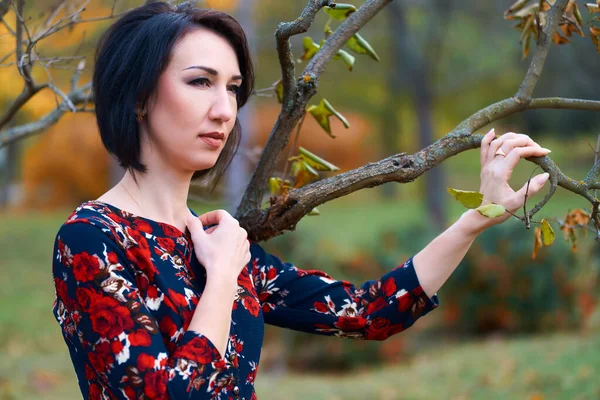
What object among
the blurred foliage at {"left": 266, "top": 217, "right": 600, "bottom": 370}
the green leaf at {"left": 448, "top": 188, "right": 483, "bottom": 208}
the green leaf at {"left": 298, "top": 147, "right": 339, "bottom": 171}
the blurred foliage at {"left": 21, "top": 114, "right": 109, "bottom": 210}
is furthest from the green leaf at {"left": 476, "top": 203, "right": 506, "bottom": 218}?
the blurred foliage at {"left": 21, "top": 114, "right": 109, "bottom": 210}

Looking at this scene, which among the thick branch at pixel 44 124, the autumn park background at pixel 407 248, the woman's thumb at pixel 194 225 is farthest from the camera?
the autumn park background at pixel 407 248

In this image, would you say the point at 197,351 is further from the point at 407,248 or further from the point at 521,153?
the point at 407,248

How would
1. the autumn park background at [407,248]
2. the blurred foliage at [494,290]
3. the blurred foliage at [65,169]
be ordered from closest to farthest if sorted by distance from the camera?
the autumn park background at [407,248]
the blurred foliage at [494,290]
the blurred foliage at [65,169]

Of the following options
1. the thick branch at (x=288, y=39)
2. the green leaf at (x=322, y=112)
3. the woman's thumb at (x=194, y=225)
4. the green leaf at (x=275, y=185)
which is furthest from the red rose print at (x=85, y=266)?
the green leaf at (x=322, y=112)

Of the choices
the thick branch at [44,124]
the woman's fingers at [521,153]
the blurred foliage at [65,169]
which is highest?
the blurred foliage at [65,169]

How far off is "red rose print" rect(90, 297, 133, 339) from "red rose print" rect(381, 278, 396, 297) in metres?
0.83

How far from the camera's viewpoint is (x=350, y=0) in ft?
43.7

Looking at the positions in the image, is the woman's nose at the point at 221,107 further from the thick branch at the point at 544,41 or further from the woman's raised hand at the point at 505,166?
the thick branch at the point at 544,41

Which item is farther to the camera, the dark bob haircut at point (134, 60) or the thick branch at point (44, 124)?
the thick branch at point (44, 124)

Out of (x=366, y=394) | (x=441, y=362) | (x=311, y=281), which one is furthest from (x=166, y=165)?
(x=441, y=362)

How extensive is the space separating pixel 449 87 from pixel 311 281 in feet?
39.7

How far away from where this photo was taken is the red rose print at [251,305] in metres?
1.81

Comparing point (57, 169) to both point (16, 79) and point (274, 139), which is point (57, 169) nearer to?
point (16, 79)

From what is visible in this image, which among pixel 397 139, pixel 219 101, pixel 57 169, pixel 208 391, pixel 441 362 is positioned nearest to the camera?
pixel 208 391
